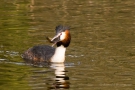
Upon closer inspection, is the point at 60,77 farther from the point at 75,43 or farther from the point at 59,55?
the point at 75,43

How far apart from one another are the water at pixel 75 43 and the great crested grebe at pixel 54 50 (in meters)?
0.27

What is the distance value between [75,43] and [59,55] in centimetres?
232

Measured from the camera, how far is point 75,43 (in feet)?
71.7

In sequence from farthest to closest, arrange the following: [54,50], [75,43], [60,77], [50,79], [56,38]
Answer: [75,43], [54,50], [56,38], [60,77], [50,79]

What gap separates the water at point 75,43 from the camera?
16922 millimetres

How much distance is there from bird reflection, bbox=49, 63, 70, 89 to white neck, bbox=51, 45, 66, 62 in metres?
0.20

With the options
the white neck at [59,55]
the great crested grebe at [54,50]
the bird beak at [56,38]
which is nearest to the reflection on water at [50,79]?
the white neck at [59,55]

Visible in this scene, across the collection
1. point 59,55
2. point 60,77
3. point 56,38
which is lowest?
point 60,77

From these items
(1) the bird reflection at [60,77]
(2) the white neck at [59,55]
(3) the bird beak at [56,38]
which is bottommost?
(1) the bird reflection at [60,77]

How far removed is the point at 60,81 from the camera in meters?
17.0

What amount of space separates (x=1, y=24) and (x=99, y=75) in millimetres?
9055

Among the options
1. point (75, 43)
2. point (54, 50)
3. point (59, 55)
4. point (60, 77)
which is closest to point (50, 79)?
point (60, 77)

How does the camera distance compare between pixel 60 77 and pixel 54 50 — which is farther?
pixel 54 50

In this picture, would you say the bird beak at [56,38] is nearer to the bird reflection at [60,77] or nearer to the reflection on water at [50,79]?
the bird reflection at [60,77]
